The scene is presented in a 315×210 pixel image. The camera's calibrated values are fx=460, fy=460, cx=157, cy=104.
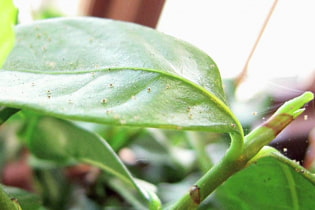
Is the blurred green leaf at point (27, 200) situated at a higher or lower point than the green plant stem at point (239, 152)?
lower

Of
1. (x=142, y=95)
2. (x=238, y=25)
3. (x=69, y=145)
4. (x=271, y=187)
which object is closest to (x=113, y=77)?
(x=142, y=95)

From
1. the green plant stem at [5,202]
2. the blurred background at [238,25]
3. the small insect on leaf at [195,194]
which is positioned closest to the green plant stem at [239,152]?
the small insect on leaf at [195,194]

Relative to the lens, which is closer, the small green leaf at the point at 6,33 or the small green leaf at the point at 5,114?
the small green leaf at the point at 6,33

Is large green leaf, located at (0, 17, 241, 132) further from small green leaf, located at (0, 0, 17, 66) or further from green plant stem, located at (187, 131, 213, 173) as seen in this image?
green plant stem, located at (187, 131, 213, 173)

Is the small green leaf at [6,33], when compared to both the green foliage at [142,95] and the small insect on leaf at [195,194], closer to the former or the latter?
the green foliage at [142,95]

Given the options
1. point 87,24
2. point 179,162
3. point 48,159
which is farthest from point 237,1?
point 87,24

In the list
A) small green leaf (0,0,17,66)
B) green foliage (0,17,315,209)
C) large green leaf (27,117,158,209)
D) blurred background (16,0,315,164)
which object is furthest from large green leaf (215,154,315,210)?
blurred background (16,0,315,164)

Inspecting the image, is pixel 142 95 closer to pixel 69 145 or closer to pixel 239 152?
pixel 239 152
